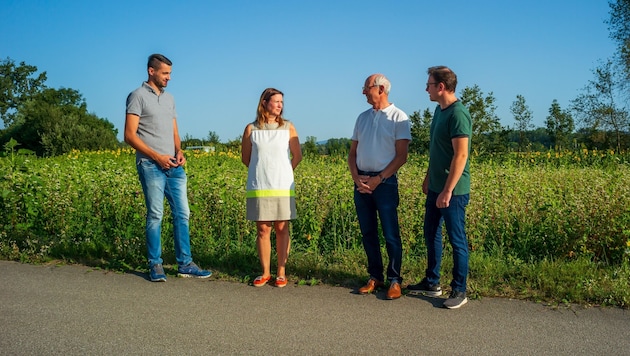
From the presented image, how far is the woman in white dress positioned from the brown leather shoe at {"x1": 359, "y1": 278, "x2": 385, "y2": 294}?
781mm

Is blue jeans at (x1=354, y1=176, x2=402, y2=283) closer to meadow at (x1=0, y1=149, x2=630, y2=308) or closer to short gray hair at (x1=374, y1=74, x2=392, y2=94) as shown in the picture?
meadow at (x1=0, y1=149, x2=630, y2=308)

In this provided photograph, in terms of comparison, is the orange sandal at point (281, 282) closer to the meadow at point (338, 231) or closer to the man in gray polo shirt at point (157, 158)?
the meadow at point (338, 231)

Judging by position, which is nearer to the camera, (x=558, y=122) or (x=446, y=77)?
(x=446, y=77)

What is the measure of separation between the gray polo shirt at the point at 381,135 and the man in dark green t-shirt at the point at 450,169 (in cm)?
29

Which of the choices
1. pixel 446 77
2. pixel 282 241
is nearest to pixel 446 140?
pixel 446 77

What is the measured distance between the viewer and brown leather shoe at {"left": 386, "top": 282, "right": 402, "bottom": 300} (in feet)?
16.2

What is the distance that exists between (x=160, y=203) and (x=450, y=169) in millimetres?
2970

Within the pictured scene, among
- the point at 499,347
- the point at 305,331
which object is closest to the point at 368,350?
the point at 305,331

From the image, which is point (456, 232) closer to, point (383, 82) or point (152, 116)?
point (383, 82)

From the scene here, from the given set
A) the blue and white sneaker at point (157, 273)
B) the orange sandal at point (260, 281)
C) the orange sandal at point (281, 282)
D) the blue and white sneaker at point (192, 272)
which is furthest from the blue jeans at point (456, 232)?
the blue and white sneaker at point (157, 273)

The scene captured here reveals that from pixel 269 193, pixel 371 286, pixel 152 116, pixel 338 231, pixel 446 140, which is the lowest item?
pixel 371 286

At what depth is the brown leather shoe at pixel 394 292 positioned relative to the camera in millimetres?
4930

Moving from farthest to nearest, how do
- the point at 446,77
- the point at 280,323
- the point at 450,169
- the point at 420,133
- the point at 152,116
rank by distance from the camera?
the point at 420,133 < the point at 152,116 < the point at 446,77 < the point at 450,169 < the point at 280,323

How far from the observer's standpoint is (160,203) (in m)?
5.90
